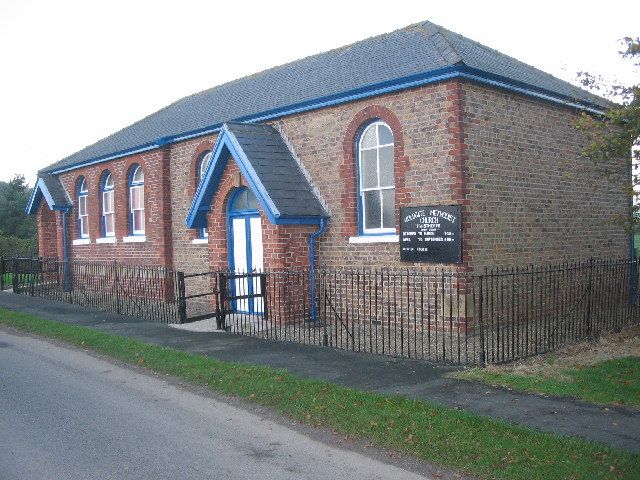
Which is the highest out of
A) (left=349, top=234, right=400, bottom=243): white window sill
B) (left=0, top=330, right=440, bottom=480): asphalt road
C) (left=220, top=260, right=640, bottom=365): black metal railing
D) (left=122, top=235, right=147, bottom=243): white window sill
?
(left=122, top=235, right=147, bottom=243): white window sill

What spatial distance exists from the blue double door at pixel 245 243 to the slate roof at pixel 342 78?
2321 mm

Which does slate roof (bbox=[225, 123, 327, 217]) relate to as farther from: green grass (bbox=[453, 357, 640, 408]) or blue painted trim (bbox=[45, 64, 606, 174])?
green grass (bbox=[453, 357, 640, 408])

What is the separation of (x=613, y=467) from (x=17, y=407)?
6.91m

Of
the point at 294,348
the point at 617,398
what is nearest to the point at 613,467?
the point at 617,398

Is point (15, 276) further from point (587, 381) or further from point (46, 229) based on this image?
point (587, 381)

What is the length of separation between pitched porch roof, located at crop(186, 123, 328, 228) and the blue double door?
0.82 metres

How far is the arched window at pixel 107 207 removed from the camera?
73.0 ft

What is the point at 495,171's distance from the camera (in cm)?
1232

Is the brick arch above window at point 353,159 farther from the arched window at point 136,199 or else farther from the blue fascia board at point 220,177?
the arched window at point 136,199

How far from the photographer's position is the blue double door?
48.8ft

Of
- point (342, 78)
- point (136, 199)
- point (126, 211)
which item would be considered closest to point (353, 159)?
point (342, 78)

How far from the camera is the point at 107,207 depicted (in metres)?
22.5

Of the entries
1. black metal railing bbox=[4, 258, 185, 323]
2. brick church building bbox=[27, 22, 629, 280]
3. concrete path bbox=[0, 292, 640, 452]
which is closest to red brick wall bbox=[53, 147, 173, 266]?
black metal railing bbox=[4, 258, 185, 323]

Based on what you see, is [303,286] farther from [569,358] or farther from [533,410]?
[533,410]
